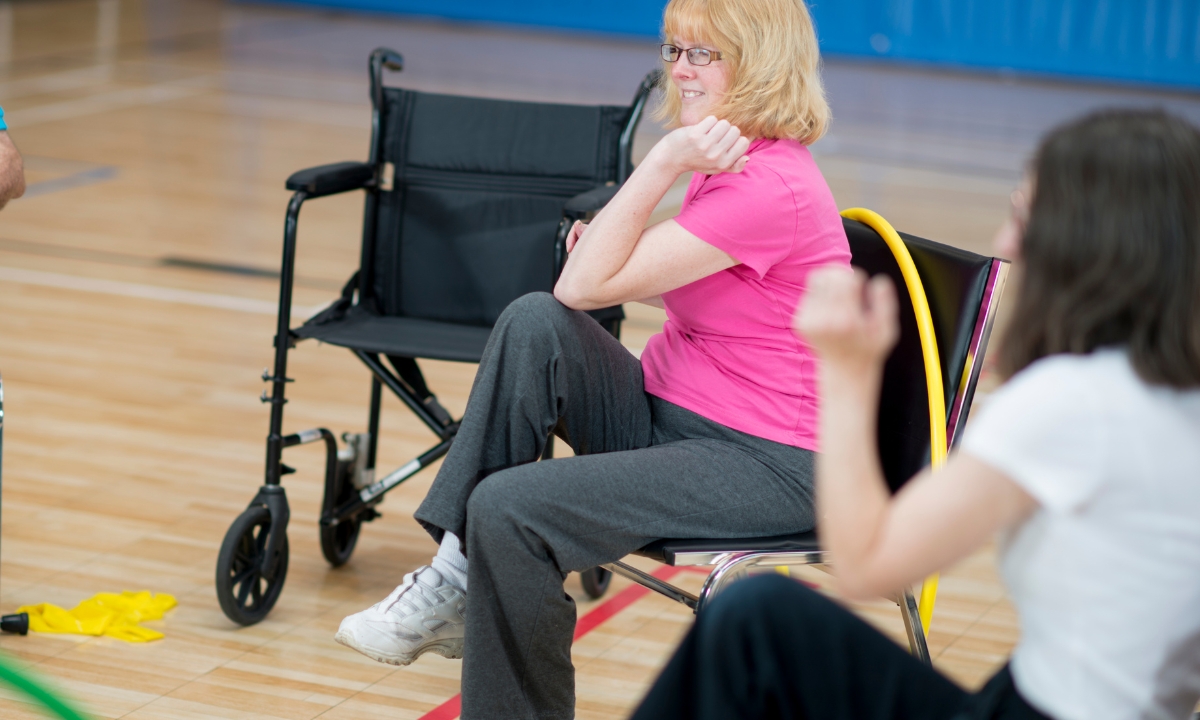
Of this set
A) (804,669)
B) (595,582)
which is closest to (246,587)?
(595,582)

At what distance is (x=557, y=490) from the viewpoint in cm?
169

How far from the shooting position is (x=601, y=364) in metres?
1.89

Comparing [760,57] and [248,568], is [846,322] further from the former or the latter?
[248,568]

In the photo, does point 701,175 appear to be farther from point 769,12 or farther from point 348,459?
point 348,459

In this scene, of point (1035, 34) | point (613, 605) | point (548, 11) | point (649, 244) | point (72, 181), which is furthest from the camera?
point (548, 11)

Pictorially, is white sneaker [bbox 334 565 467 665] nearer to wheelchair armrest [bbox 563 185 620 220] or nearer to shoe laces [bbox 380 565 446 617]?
shoe laces [bbox 380 565 446 617]

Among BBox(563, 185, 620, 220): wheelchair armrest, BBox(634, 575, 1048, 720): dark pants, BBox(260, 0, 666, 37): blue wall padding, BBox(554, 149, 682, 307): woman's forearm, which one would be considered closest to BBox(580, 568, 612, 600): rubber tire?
BBox(563, 185, 620, 220): wheelchair armrest

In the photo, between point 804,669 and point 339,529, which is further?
point 339,529

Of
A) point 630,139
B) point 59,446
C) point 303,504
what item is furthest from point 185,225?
point 630,139

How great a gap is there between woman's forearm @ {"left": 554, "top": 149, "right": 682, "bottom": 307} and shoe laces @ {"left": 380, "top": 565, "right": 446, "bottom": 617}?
41 cm

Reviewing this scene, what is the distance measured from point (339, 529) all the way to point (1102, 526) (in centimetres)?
190

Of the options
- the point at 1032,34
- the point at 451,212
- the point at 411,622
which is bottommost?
the point at 411,622

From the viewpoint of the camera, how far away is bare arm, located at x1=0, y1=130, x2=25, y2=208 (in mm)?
2191

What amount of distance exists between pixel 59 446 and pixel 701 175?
6.27 feet
